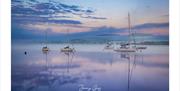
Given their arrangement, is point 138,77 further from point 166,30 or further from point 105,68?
point 166,30

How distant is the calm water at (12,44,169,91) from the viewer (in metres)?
2.34

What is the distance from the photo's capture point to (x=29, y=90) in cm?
235

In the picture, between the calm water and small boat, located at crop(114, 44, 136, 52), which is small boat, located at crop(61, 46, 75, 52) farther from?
small boat, located at crop(114, 44, 136, 52)

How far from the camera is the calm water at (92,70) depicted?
92.3 inches

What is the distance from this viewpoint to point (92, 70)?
2.38 meters

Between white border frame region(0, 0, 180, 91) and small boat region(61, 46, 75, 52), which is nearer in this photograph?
white border frame region(0, 0, 180, 91)
